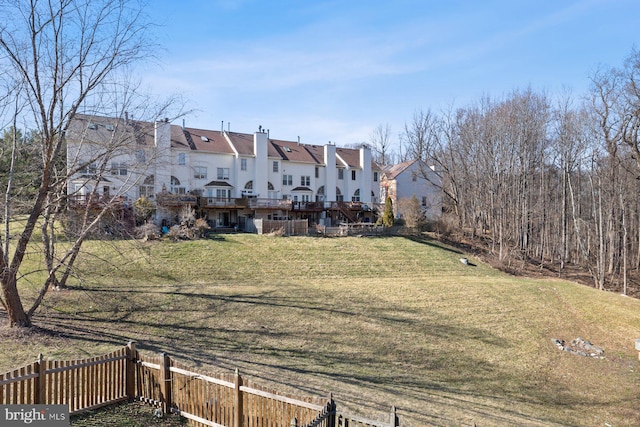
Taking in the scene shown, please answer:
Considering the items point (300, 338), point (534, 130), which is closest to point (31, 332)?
point (300, 338)

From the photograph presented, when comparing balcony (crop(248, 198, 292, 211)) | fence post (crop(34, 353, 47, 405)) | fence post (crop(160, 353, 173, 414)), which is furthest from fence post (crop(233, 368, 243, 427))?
balcony (crop(248, 198, 292, 211))

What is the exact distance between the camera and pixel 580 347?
15.2 m

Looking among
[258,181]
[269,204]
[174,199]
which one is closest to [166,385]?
[174,199]

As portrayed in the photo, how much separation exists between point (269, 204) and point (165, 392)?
2856 centimetres

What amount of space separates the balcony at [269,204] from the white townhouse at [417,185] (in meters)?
15.2

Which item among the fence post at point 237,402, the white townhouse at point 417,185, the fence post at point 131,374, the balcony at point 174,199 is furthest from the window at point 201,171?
the fence post at point 237,402

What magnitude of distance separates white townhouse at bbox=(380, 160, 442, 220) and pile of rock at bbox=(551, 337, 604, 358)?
3136 centimetres

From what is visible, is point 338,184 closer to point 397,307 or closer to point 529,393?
point 397,307

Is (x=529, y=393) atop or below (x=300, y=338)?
below

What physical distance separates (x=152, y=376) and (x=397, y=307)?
465 inches

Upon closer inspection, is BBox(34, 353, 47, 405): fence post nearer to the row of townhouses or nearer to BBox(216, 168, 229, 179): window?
the row of townhouses

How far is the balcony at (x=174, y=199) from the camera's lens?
91.2 feet

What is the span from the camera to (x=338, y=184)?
44375 millimetres

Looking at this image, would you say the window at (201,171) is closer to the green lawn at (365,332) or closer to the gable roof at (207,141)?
the gable roof at (207,141)
